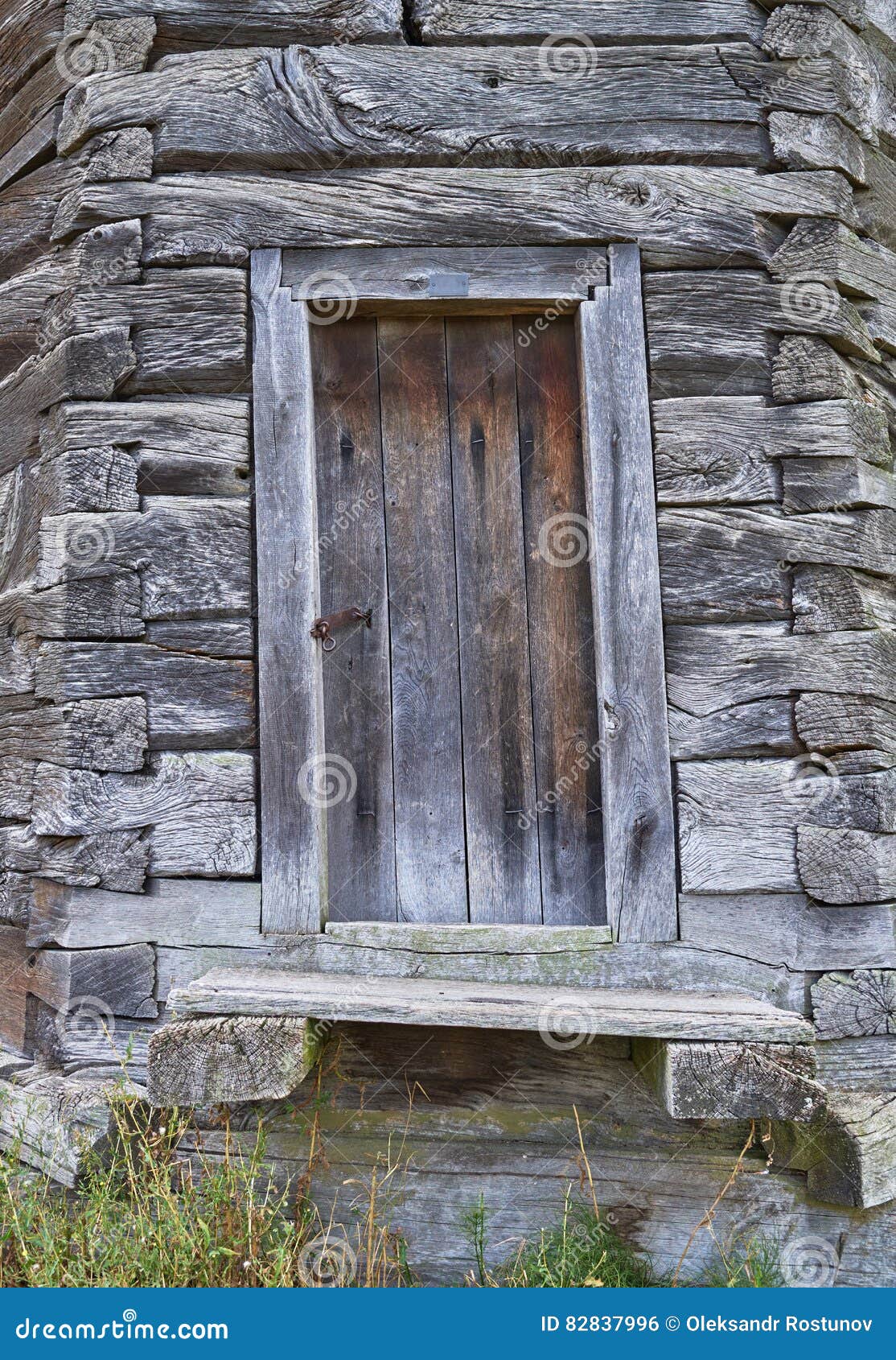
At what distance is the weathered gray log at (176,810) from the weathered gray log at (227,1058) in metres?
0.54

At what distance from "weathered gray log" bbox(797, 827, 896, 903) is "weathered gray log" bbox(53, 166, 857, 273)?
1723 millimetres

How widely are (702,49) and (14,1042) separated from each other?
3.81 metres

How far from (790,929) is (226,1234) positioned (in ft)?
5.81

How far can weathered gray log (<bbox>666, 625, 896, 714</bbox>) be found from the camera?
3.37m

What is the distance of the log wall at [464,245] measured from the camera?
10.9ft

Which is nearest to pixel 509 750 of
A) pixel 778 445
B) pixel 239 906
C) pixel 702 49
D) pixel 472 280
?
pixel 239 906

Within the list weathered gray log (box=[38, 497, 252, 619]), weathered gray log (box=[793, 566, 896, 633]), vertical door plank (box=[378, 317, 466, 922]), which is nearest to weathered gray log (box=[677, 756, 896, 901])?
weathered gray log (box=[793, 566, 896, 633])

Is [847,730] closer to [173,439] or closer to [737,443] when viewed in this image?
[737,443]

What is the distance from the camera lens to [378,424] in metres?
3.62
